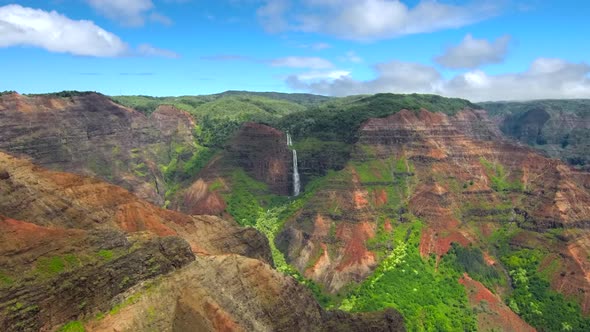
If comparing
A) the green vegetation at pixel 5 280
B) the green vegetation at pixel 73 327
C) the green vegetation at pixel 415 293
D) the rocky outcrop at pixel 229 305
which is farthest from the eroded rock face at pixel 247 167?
the green vegetation at pixel 5 280

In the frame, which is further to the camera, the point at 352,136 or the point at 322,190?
the point at 352,136

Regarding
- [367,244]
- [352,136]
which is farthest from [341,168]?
[367,244]

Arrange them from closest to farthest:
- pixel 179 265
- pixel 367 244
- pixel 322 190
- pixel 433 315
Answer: pixel 179 265
pixel 433 315
pixel 367 244
pixel 322 190

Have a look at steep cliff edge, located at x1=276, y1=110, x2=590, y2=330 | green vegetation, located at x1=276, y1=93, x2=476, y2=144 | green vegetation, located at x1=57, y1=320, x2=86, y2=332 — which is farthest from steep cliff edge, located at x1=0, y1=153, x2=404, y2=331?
green vegetation, located at x1=276, y1=93, x2=476, y2=144

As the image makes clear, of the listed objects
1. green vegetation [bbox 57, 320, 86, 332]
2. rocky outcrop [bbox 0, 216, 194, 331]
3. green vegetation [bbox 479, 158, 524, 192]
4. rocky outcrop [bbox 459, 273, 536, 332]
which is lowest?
rocky outcrop [bbox 459, 273, 536, 332]

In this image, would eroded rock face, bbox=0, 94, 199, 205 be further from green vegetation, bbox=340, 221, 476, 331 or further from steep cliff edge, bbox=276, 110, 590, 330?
green vegetation, bbox=340, 221, 476, 331

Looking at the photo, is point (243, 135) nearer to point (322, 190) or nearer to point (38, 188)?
point (322, 190)
